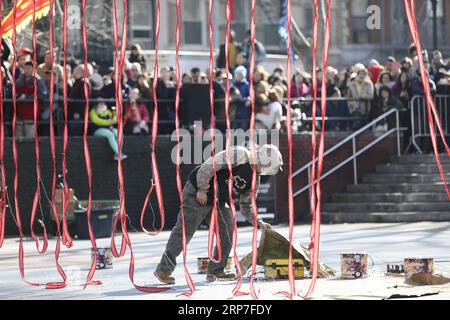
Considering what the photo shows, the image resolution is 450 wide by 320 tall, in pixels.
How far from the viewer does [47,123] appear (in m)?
23.8

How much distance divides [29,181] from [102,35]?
570 inches

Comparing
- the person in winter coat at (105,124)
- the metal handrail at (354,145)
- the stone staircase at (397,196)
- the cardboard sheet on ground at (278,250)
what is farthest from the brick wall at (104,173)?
the cardboard sheet on ground at (278,250)

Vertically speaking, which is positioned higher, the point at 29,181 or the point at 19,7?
the point at 19,7

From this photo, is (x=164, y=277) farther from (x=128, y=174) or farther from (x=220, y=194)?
(x=128, y=174)

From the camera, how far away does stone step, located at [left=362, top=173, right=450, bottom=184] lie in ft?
82.9

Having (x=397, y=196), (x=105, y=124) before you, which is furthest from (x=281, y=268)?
(x=397, y=196)

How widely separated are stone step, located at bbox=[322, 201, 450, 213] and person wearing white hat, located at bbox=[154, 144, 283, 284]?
1063cm

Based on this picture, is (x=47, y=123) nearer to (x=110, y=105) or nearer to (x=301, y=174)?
(x=110, y=105)

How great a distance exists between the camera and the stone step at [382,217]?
24.0 metres

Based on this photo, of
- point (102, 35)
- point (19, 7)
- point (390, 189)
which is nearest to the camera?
point (19, 7)

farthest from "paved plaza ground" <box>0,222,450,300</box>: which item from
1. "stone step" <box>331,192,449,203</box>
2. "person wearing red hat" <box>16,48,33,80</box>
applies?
"person wearing red hat" <box>16,48,33,80</box>

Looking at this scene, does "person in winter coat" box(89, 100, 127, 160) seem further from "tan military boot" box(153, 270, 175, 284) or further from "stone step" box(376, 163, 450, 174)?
"tan military boot" box(153, 270, 175, 284)

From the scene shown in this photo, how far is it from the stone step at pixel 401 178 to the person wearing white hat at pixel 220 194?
1153 centimetres
